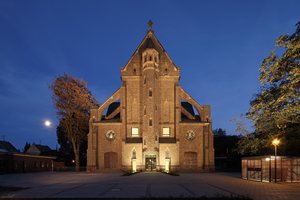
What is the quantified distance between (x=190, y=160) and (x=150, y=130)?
28.2 feet

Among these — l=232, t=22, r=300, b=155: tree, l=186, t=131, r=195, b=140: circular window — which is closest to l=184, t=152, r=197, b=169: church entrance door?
l=186, t=131, r=195, b=140: circular window

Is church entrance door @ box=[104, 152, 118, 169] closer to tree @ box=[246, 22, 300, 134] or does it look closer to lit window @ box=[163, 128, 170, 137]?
lit window @ box=[163, 128, 170, 137]

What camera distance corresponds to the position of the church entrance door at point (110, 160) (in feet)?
139

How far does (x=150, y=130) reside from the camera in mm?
41469

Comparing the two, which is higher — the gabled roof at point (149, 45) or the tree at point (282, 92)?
the gabled roof at point (149, 45)

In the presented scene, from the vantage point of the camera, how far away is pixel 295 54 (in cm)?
1599

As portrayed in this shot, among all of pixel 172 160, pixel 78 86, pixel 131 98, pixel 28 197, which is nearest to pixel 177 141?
pixel 172 160

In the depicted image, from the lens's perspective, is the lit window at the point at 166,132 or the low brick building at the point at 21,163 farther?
the lit window at the point at 166,132

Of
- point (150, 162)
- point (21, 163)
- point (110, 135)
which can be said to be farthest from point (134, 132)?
point (21, 163)

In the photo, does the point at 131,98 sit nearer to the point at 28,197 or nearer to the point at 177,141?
the point at 177,141

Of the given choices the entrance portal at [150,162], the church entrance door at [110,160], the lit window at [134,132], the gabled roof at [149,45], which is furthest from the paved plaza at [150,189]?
the gabled roof at [149,45]

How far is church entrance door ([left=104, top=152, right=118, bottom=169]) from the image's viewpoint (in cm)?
4228

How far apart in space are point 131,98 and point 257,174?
24.9 metres

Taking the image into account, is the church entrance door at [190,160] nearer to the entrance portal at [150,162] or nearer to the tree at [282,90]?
the entrance portal at [150,162]
